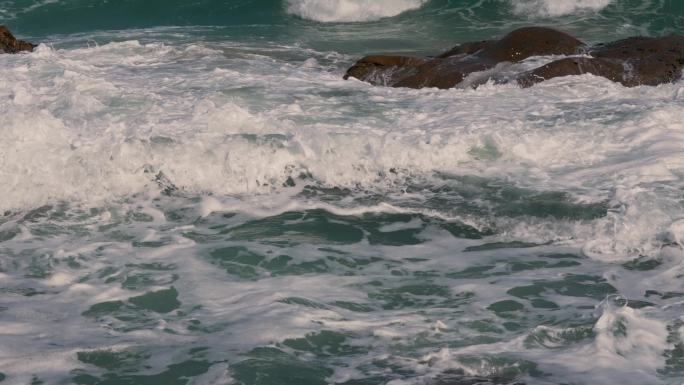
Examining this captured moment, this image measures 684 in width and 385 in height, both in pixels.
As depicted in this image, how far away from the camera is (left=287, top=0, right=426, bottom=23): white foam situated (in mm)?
18688

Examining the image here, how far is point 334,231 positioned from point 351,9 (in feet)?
39.3

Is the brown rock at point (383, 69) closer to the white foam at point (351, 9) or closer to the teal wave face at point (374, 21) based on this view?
the teal wave face at point (374, 21)

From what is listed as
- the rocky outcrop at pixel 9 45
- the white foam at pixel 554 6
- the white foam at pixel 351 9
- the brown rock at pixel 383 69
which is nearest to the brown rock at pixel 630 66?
the brown rock at pixel 383 69

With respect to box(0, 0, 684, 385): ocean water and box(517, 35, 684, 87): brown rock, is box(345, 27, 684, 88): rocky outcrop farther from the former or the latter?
box(0, 0, 684, 385): ocean water

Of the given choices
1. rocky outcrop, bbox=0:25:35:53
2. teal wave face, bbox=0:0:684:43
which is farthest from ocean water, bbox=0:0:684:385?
teal wave face, bbox=0:0:684:43

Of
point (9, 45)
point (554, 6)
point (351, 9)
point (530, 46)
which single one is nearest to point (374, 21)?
point (351, 9)

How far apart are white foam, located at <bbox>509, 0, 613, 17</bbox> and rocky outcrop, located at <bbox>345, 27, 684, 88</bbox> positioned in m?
5.29

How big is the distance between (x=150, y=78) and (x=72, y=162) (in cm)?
421

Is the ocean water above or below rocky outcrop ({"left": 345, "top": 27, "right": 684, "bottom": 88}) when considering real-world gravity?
below

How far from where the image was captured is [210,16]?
63.9 feet

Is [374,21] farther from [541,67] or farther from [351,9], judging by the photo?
[541,67]

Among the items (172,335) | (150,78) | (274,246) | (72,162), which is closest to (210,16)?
(150,78)

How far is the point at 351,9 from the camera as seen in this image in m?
18.8

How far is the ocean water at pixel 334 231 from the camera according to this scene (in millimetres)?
5328
